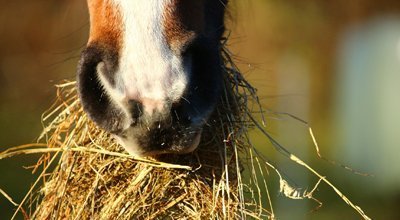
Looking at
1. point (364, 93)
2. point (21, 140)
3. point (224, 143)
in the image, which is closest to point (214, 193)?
point (224, 143)

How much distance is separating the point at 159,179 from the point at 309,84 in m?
8.15

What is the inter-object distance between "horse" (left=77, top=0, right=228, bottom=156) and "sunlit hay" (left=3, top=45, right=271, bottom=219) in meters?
0.23

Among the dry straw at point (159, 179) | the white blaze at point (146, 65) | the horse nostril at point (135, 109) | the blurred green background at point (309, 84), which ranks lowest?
the blurred green background at point (309, 84)

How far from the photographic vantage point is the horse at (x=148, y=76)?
6.51 feet

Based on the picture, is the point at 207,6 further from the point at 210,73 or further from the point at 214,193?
the point at 214,193

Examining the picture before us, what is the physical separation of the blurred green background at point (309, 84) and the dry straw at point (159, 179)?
8.71 ft

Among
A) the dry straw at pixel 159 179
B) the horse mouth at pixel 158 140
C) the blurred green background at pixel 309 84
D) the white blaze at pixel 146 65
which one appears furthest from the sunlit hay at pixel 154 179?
the blurred green background at pixel 309 84

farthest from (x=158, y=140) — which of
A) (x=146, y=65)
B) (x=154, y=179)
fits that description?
(x=154, y=179)

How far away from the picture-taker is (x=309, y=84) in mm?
10266

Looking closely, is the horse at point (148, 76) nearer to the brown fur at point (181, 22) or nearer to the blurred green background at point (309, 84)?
the brown fur at point (181, 22)

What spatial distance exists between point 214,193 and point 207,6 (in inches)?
21.9

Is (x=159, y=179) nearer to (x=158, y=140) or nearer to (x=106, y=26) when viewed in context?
(x=158, y=140)

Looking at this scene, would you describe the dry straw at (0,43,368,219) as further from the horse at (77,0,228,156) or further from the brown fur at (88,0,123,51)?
the brown fur at (88,0,123,51)

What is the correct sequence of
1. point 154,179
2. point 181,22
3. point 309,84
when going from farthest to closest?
point 309,84
point 154,179
point 181,22
